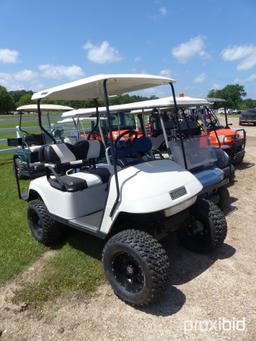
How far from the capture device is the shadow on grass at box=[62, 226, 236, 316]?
9.36ft

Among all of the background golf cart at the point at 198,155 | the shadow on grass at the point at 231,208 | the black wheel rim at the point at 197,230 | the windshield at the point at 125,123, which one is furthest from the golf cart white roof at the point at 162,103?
the windshield at the point at 125,123

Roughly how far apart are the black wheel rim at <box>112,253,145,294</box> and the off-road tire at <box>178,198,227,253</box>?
40.7 inches

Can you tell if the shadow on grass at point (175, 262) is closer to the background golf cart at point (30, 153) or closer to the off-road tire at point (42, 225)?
the off-road tire at point (42, 225)

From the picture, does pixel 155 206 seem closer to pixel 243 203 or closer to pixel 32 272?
pixel 32 272

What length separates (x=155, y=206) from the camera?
9.29ft

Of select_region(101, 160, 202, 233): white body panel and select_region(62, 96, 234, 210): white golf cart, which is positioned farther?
select_region(62, 96, 234, 210): white golf cart

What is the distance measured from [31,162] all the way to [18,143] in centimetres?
142

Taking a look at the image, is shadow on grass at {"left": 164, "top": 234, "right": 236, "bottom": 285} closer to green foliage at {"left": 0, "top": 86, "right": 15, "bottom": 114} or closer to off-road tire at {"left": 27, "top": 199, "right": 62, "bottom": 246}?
off-road tire at {"left": 27, "top": 199, "right": 62, "bottom": 246}

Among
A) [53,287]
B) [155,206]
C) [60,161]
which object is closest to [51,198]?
[60,161]

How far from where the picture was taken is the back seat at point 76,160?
3.61 metres

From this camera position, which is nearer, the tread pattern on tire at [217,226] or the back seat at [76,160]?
the tread pattern on tire at [217,226]

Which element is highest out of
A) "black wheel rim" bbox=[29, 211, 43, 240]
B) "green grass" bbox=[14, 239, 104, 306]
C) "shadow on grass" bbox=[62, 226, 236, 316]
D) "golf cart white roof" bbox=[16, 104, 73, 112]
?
"golf cart white roof" bbox=[16, 104, 73, 112]

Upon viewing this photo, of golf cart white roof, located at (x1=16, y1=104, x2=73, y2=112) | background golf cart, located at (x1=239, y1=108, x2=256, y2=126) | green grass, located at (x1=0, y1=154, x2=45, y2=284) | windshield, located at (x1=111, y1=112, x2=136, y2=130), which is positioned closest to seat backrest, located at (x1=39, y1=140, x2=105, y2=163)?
green grass, located at (x1=0, y1=154, x2=45, y2=284)

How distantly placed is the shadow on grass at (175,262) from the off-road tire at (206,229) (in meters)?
0.12
